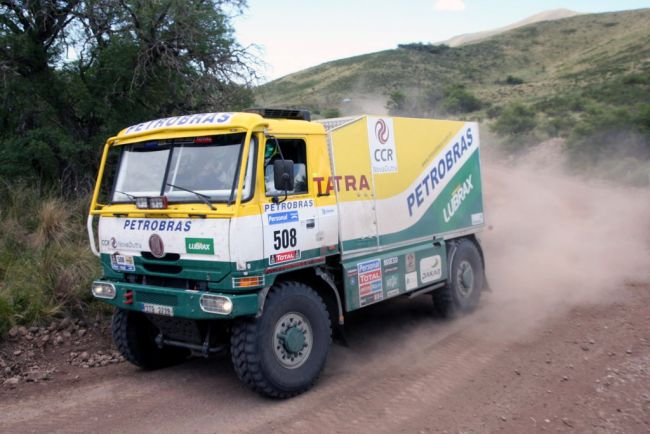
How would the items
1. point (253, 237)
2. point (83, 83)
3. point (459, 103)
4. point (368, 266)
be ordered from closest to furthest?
1. point (253, 237)
2. point (368, 266)
3. point (83, 83)
4. point (459, 103)

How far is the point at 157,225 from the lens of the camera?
18.5 feet

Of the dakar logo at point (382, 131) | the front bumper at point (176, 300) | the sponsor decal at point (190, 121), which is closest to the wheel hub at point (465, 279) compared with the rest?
the dakar logo at point (382, 131)

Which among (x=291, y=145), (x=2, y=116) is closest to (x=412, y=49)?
(x=2, y=116)

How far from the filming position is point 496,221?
47.2ft

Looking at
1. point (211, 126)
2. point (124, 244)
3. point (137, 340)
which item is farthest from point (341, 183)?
point (137, 340)

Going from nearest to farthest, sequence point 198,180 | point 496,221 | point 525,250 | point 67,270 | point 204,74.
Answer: point 198,180, point 67,270, point 204,74, point 525,250, point 496,221

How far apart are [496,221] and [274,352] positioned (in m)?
10.1

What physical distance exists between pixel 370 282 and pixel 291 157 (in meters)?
1.75

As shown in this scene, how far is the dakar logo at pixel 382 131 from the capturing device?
23.1ft

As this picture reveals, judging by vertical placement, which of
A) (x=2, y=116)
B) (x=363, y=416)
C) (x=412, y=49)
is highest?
(x=412, y=49)

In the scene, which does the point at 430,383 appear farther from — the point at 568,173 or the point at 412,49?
the point at 412,49

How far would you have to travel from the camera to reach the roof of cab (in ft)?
17.9

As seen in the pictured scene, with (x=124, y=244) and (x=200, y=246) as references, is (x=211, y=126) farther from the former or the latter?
(x=124, y=244)

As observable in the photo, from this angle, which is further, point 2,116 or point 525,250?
point 525,250
